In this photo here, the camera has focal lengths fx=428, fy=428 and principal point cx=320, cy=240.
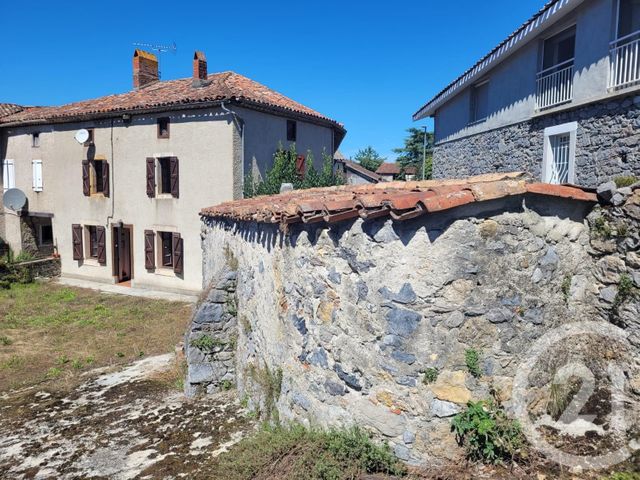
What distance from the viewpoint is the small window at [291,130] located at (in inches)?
668

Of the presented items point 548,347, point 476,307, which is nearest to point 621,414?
point 548,347

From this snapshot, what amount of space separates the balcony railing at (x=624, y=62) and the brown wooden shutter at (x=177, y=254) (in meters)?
13.5

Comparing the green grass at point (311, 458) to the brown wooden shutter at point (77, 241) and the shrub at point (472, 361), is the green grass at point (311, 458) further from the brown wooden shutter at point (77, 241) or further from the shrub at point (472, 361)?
the brown wooden shutter at point (77, 241)

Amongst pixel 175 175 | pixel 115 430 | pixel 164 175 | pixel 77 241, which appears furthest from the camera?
pixel 77 241

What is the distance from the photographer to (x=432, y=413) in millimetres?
3646

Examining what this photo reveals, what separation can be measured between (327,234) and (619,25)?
685 centimetres

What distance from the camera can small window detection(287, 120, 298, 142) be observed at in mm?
16966

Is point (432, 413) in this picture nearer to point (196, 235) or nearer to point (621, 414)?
point (621, 414)

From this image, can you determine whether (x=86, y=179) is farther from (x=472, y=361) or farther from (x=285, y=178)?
(x=472, y=361)

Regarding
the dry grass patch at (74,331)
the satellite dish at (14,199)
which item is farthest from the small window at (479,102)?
the satellite dish at (14,199)

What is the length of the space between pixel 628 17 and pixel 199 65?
13.7m

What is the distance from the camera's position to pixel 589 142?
771 centimetres

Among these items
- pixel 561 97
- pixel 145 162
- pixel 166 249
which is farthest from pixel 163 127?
pixel 561 97

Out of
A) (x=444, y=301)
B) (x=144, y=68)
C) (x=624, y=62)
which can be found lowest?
(x=444, y=301)
